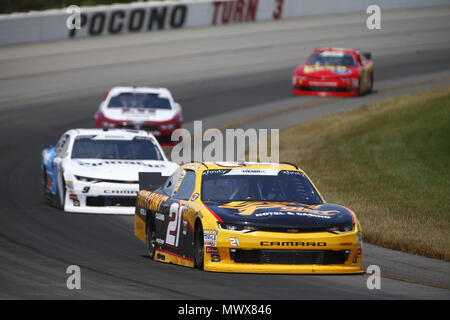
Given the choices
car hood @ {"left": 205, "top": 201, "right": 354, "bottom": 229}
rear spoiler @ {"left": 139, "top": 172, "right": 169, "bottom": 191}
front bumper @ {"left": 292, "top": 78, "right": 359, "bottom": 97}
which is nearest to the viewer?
car hood @ {"left": 205, "top": 201, "right": 354, "bottom": 229}

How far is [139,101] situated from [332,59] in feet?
32.5

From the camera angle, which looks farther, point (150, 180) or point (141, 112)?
point (141, 112)

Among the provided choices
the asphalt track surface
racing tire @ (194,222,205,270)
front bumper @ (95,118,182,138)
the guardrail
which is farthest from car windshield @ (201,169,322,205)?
the guardrail

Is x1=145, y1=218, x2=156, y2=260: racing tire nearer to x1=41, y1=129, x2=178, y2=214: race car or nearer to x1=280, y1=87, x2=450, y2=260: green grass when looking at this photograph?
x1=280, y1=87, x2=450, y2=260: green grass

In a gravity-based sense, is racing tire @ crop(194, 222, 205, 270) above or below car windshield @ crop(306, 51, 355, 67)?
above

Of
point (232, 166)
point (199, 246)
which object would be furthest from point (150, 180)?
point (199, 246)

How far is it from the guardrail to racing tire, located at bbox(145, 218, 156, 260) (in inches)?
1126

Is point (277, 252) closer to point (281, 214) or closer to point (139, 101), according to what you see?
point (281, 214)

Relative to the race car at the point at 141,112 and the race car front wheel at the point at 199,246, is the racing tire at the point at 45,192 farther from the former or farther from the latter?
the race car front wheel at the point at 199,246

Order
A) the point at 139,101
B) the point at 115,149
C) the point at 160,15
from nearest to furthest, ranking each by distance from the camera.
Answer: the point at 115,149, the point at 139,101, the point at 160,15

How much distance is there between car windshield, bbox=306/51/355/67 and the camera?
112 ft

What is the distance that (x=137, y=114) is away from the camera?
25.7 metres

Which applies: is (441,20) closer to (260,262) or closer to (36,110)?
(36,110)

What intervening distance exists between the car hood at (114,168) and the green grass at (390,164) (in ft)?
10.4
